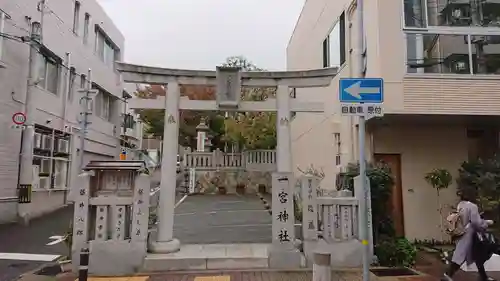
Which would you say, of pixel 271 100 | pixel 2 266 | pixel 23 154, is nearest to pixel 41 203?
pixel 23 154

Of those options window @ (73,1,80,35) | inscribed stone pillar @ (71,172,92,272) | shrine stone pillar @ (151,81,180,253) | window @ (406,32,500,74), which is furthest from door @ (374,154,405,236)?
window @ (73,1,80,35)

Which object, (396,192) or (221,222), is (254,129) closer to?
(221,222)

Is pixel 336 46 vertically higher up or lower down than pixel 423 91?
higher up

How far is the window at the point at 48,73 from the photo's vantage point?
53.6ft

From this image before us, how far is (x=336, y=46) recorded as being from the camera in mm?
14398

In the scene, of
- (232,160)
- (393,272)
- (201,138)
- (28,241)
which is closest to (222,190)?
(232,160)

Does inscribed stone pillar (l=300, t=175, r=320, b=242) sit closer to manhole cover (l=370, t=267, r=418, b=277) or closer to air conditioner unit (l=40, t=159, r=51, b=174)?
manhole cover (l=370, t=267, r=418, b=277)

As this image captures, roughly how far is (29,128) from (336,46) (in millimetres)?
12503

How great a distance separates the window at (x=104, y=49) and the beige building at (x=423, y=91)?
51.3 feet

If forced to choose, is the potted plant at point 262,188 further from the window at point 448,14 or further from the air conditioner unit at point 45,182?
the window at point 448,14

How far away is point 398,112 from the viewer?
10125 millimetres

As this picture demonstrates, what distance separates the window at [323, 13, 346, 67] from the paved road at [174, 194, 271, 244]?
22.2ft

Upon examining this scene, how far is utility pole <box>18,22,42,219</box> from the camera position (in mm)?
14383

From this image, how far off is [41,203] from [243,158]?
13.6 m
